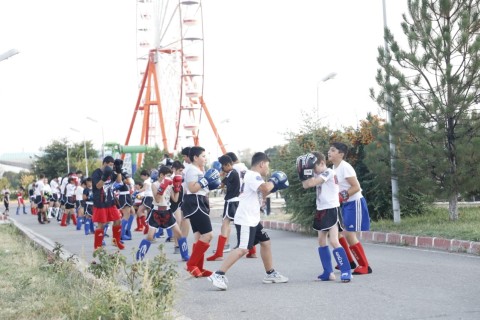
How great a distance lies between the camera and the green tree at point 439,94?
14.8m

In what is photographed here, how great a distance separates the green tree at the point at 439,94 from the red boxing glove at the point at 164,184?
559 centimetres

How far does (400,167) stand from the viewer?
15625 mm

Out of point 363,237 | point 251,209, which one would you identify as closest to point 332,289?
point 251,209

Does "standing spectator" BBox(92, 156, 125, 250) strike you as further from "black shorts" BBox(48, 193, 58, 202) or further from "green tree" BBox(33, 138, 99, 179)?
"green tree" BBox(33, 138, 99, 179)

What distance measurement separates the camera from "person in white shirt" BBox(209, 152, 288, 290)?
29.3 ft

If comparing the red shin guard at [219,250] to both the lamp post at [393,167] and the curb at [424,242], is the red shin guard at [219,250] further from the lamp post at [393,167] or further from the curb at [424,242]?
the lamp post at [393,167]

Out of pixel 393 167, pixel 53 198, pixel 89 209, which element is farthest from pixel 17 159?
pixel 393 167

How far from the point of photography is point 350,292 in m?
8.48

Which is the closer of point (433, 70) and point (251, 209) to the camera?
point (251, 209)

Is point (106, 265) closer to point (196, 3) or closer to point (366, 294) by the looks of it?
point (366, 294)

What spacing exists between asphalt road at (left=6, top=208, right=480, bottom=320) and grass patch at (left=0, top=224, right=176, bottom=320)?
13.1 inches

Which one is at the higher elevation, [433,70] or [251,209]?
[433,70]

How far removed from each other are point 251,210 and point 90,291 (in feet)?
7.58

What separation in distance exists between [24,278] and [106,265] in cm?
223
